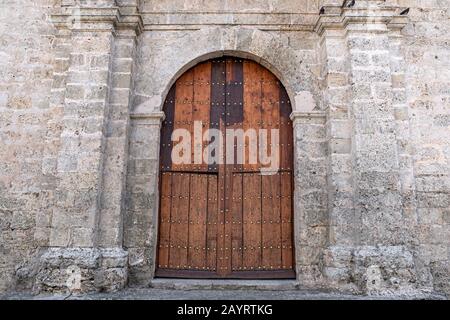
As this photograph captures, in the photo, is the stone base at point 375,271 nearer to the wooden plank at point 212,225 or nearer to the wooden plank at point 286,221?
the wooden plank at point 286,221

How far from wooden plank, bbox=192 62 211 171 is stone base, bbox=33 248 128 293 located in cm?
140

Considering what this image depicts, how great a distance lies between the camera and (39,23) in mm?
4805

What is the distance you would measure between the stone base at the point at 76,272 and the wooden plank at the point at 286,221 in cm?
176

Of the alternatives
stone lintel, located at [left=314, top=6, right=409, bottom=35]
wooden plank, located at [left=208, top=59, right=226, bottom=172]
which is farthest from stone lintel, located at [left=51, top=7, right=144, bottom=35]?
stone lintel, located at [left=314, top=6, right=409, bottom=35]

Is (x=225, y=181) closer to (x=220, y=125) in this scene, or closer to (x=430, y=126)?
(x=220, y=125)

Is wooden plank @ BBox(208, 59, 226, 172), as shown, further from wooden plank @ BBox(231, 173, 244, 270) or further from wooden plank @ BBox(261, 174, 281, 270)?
wooden plank @ BBox(261, 174, 281, 270)

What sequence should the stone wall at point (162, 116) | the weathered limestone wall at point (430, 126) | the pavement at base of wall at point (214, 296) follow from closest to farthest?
the pavement at base of wall at point (214, 296), the stone wall at point (162, 116), the weathered limestone wall at point (430, 126)

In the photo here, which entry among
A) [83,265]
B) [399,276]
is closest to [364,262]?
[399,276]

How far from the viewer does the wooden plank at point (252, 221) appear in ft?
14.7

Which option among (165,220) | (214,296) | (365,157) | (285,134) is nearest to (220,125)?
(285,134)

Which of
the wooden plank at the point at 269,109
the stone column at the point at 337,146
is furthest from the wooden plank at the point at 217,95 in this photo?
the stone column at the point at 337,146

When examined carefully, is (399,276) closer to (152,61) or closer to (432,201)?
(432,201)

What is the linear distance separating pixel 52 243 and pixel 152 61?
2.23m
